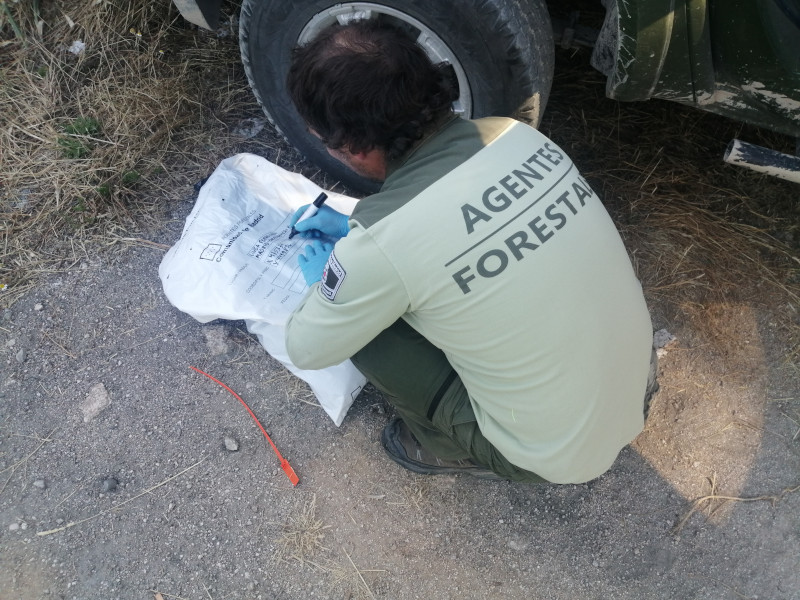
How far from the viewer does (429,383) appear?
1805 mm

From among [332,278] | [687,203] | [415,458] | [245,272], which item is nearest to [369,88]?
[332,278]

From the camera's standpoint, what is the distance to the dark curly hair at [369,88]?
58.7 inches

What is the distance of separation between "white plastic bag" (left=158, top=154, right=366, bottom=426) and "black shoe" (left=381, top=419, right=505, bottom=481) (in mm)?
194

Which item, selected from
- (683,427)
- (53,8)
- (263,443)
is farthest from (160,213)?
(683,427)

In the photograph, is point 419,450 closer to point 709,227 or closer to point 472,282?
point 472,282

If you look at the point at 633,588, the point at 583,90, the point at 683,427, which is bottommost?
the point at 633,588

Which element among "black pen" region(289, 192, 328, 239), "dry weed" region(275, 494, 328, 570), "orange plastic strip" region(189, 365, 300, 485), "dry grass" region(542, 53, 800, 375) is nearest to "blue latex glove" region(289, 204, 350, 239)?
"black pen" region(289, 192, 328, 239)

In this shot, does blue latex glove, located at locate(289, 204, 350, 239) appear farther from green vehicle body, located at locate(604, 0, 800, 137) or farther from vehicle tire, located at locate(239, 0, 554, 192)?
green vehicle body, located at locate(604, 0, 800, 137)

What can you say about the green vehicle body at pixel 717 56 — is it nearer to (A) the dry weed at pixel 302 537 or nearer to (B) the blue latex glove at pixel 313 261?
(B) the blue latex glove at pixel 313 261

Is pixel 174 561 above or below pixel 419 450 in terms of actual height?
below

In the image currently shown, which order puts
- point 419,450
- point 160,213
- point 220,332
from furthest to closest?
1. point 160,213
2. point 220,332
3. point 419,450

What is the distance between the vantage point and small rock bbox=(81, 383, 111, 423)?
2299mm

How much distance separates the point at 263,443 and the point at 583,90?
2.21 metres

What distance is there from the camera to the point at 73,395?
2.33 m
